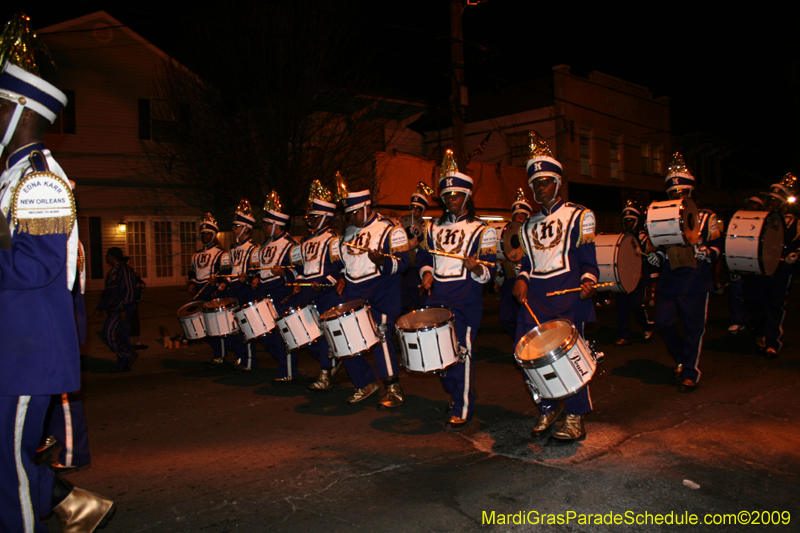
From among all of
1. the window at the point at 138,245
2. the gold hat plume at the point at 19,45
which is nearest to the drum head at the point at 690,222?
the gold hat plume at the point at 19,45

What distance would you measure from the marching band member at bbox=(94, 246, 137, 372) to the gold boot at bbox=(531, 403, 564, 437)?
693 centimetres

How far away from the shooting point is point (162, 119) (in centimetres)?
1936

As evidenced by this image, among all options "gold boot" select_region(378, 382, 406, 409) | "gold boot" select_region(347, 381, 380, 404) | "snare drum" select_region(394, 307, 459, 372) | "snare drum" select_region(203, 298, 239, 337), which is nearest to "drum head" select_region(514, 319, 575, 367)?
"snare drum" select_region(394, 307, 459, 372)

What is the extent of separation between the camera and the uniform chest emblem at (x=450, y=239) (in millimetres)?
5500

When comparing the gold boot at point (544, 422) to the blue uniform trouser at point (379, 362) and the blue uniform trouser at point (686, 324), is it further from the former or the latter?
the blue uniform trouser at point (686, 324)

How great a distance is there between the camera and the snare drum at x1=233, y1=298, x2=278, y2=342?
7.45 meters

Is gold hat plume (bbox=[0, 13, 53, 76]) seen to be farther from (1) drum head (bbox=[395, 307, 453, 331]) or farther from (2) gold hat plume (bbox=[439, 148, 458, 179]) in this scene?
(2) gold hat plume (bbox=[439, 148, 458, 179])

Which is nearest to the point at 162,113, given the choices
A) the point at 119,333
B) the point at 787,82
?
the point at 119,333

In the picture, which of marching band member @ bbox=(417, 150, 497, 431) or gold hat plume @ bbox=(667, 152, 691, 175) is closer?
marching band member @ bbox=(417, 150, 497, 431)

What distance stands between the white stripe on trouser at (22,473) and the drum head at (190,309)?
562 cm

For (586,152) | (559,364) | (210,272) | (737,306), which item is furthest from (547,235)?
(586,152)

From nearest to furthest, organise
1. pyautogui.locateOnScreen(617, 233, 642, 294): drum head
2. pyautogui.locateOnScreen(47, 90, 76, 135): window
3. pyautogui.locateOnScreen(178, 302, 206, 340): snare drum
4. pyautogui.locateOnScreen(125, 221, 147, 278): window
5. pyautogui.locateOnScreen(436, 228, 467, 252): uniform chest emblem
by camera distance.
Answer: pyautogui.locateOnScreen(436, 228, 467, 252): uniform chest emblem
pyautogui.locateOnScreen(617, 233, 642, 294): drum head
pyautogui.locateOnScreen(178, 302, 206, 340): snare drum
pyautogui.locateOnScreen(47, 90, 76, 135): window
pyautogui.locateOnScreen(125, 221, 147, 278): window

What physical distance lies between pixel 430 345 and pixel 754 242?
18.1ft

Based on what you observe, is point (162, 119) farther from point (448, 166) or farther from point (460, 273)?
point (460, 273)
